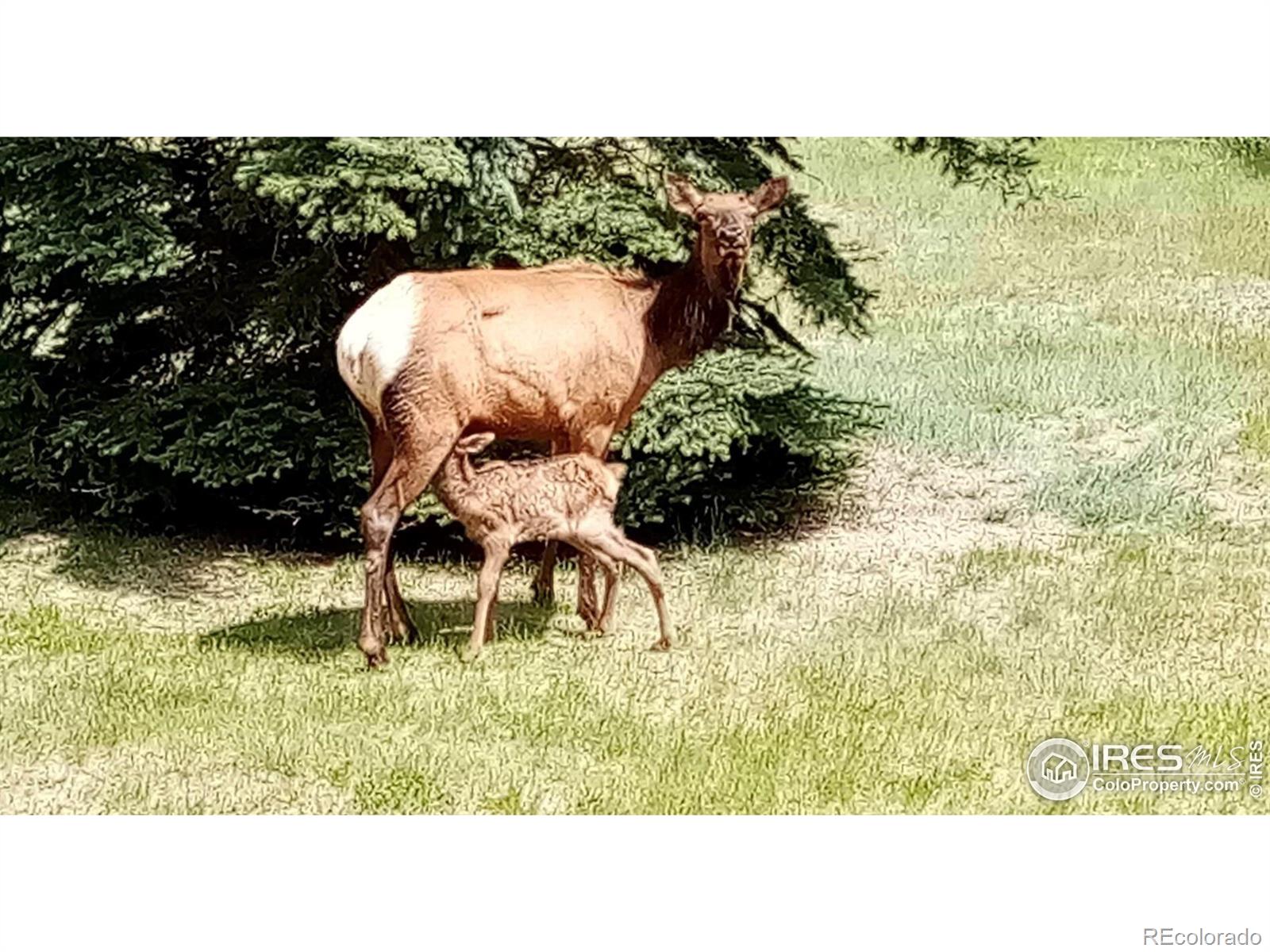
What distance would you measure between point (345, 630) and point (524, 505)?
79 cm

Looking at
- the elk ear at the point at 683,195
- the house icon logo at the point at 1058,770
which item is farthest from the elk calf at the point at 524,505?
the house icon logo at the point at 1058,770

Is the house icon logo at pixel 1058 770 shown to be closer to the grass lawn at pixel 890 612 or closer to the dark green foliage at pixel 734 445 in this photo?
the grass lawn at pixel 890 612

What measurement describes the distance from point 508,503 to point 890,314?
1572mm

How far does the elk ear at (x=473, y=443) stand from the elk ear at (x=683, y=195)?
3.26 feet

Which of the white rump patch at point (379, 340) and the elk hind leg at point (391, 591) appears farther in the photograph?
the elk hind leg at point (391, 591)

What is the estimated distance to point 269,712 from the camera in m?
6.62

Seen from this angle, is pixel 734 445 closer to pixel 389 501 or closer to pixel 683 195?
pixel 683 195

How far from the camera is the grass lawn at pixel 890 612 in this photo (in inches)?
257

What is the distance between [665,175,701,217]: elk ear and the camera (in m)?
6.73

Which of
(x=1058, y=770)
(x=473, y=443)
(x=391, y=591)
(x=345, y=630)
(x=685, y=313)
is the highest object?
(x=685, y=313)

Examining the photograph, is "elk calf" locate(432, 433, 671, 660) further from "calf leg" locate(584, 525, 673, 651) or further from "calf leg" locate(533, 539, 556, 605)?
"calf leg" locate(533, 539, 556, 605)

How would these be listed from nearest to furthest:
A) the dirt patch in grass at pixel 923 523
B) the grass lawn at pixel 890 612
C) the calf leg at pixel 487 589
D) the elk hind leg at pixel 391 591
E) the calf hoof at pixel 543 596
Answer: the grass lawn at pixel 890 612
the calf leg at pixel 487 589
the elk hind leg at pixel 391 591
the calf hoof at pixel 543 596
the dirt patch in grass at pixel 923 523

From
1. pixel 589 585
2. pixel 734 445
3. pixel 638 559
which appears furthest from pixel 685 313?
pixel 589 585

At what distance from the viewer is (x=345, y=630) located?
22.5 feet
